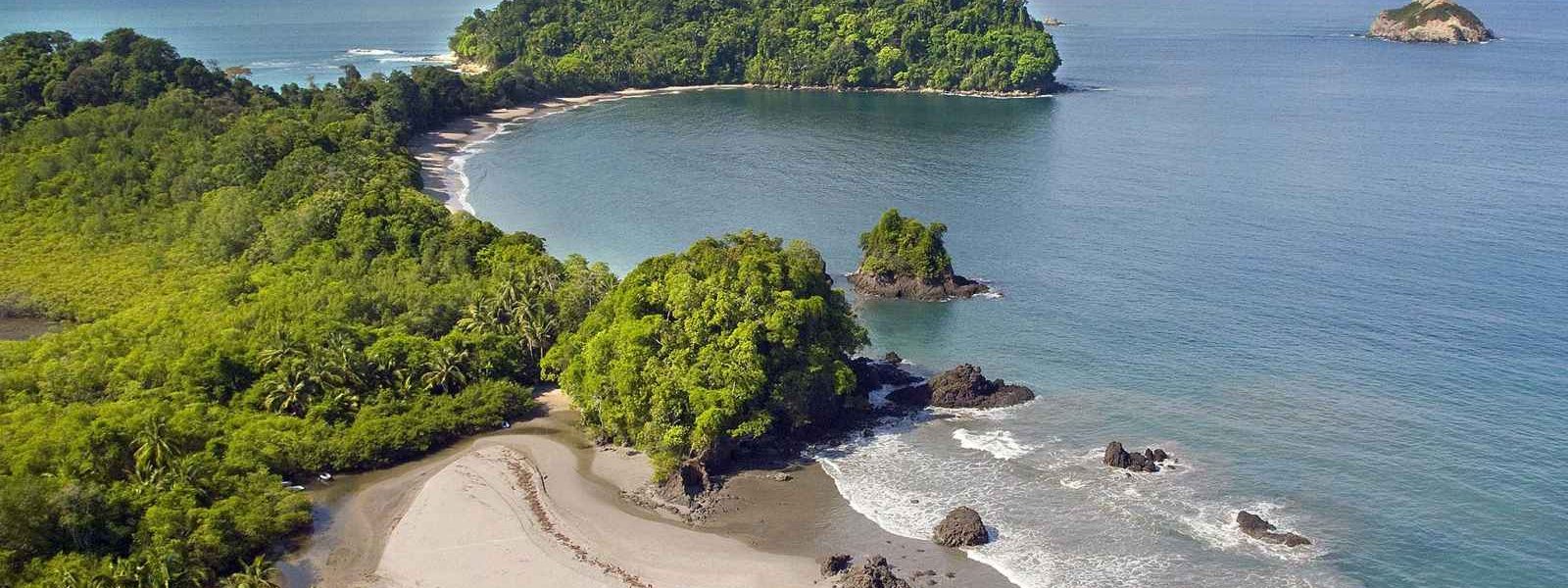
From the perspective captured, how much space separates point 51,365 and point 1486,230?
364ft

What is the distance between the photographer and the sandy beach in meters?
128

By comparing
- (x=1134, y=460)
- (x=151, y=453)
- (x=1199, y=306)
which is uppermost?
(x=1199, y=306)

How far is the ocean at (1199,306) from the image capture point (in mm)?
57375

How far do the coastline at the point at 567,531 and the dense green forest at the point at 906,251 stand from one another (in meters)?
34.6

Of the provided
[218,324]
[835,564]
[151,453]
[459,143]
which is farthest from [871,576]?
[459,143]

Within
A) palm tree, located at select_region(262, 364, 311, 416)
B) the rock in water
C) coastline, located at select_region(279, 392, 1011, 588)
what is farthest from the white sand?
palm tree, located at select_region(262, 364, 311, 416)

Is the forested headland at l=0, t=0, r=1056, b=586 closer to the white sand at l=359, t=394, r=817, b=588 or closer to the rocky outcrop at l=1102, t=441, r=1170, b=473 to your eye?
the white sand at l=359, t=394, r=817, b=588

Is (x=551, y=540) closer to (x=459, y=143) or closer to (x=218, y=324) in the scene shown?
(x=218, y=324)

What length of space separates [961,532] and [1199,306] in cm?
4119

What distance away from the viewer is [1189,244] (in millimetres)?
103812

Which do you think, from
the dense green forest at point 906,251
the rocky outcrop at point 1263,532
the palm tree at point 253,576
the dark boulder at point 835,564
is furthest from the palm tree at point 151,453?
the dense green forest at point 906,251

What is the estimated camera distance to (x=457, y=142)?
527ft

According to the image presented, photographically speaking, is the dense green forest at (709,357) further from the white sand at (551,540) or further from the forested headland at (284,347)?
the white sand at (551,540)

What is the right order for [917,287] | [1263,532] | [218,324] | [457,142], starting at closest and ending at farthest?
[1263,532]
[218,324]
[917,287]
[457,142]
